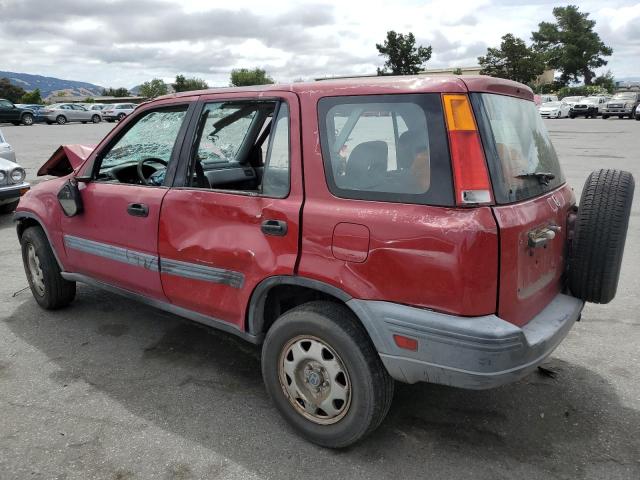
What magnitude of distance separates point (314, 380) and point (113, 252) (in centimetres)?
178

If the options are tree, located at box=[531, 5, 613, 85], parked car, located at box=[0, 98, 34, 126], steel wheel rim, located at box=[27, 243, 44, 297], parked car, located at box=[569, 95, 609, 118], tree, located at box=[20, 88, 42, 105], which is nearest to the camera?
steel wheel rim, located at box=[27, 243, 44, 297]

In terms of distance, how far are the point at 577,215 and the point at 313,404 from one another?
5.45ft

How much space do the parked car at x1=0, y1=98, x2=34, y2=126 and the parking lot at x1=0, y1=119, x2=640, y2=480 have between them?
1287 inches

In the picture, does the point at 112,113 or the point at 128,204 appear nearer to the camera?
the point at 128,204

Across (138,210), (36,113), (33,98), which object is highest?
(33,98)

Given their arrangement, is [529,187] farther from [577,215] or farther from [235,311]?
[235,311]

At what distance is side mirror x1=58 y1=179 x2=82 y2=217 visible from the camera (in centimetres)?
384

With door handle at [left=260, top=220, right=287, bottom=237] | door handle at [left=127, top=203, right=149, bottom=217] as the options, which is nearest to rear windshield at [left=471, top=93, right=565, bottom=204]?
door handle at [left=260, top=220, right=287, bottom=237]

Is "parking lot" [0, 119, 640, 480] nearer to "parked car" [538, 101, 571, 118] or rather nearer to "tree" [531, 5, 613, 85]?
"parked car" [538, 101, 571, 118]

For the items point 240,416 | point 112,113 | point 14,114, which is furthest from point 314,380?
point 112,113

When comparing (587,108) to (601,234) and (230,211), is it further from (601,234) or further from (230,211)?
(230,211)

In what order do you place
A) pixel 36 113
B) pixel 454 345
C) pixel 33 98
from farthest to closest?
1. pixel 33 98
2. pixel 36 113
3. pixel 454 345

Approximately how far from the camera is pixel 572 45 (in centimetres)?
7850

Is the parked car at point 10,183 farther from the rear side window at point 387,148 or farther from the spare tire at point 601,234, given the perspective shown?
the spare tire at point 601,234
